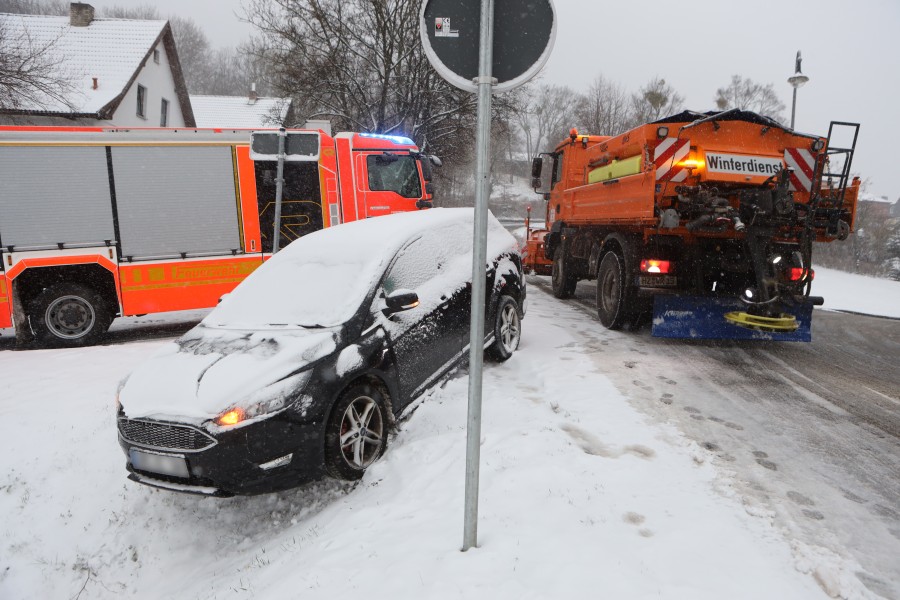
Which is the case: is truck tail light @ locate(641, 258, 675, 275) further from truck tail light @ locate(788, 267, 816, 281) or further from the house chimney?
the house chimney

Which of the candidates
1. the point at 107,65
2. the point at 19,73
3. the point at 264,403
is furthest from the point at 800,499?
the point at 107,65

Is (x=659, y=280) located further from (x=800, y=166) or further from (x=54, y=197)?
(x=54, y=197)

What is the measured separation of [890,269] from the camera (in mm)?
32469

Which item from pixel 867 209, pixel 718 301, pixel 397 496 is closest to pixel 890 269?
pixel 867 209

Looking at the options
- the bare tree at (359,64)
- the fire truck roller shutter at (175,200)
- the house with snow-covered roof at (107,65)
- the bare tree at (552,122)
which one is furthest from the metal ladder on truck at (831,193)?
the bare tree at (552,122)

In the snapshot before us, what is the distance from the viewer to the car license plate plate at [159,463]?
10.6ft

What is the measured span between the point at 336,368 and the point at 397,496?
A: 0.91m

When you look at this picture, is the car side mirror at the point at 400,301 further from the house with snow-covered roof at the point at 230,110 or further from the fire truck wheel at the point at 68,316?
the house with snow-covered roof at the point at 230,110

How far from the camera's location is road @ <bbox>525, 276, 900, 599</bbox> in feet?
9.31

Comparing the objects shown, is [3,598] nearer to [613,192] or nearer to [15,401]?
[15,401]

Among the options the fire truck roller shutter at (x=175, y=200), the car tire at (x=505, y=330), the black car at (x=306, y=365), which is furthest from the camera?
the fire truck roller shutter at (x=175, y=200)

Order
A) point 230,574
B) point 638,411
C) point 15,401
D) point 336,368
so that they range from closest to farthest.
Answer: point 230,574
point 336,368
point 638,411
point 15,401

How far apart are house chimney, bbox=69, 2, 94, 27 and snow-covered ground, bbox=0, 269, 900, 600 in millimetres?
25170

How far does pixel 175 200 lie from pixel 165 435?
5.48 m
